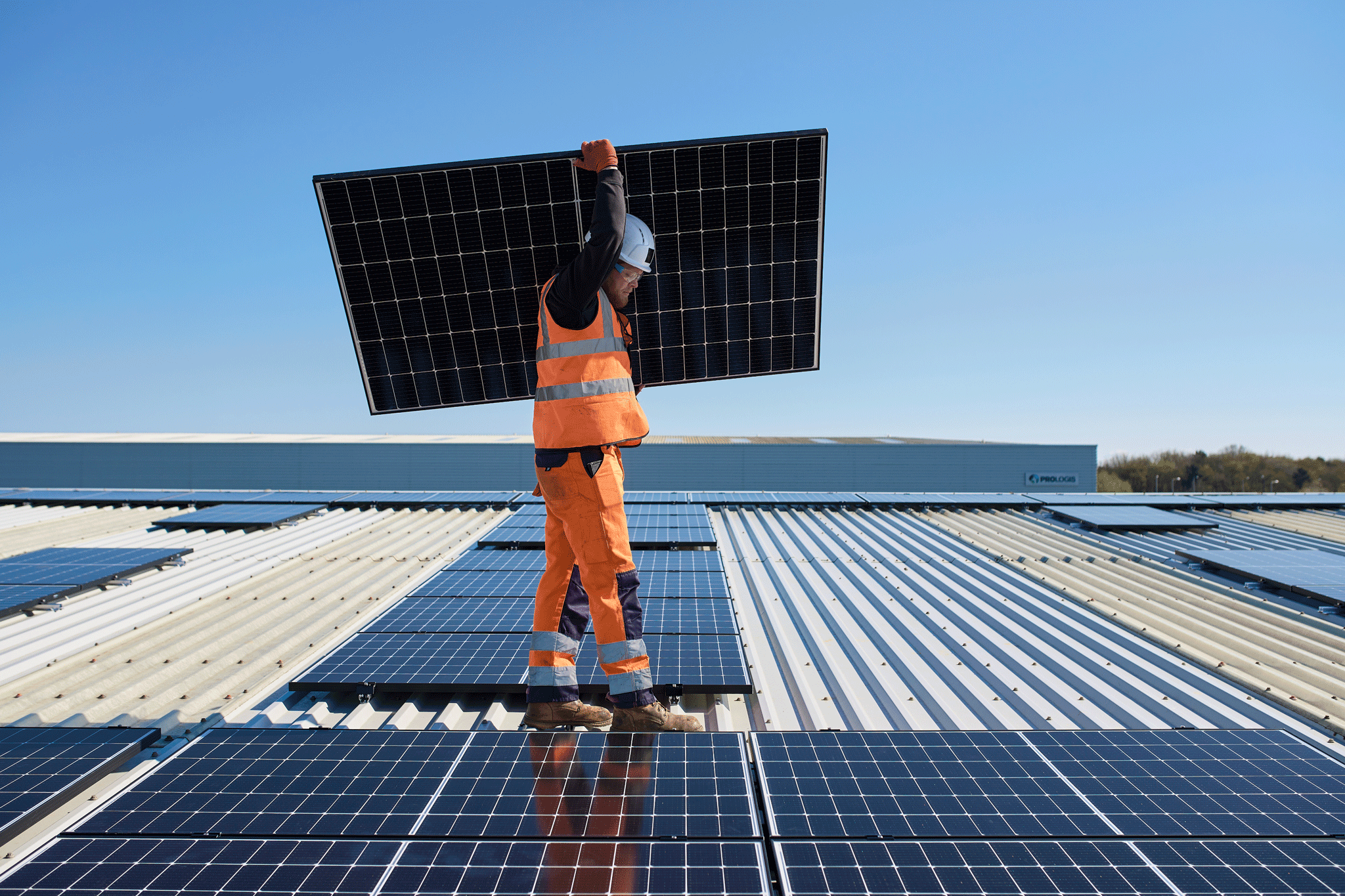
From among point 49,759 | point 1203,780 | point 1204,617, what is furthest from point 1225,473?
point 49,759

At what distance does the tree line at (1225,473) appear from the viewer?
68.1 meters

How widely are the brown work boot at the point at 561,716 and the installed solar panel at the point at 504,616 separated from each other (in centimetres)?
159

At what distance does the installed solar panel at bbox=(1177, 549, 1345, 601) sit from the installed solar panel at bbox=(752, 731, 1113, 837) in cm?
748

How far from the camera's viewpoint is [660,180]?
6.51 metres

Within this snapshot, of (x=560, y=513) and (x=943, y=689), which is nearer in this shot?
(x=560, y=513)

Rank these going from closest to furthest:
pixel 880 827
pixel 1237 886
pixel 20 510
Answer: pixel 1237 886, pixel 880 827, pixel 20 510

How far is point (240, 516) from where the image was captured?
14.5 m

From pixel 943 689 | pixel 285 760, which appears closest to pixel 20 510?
pixel 285 760

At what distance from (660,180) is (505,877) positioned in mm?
5977

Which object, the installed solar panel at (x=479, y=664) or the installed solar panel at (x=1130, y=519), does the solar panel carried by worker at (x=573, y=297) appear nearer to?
the installed solar panel at (x=479, y=664)

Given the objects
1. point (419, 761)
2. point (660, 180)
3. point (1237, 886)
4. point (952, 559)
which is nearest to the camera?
point (1237, 886)

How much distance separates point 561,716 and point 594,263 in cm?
358

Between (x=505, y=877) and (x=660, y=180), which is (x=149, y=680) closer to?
(x=505, y=877)

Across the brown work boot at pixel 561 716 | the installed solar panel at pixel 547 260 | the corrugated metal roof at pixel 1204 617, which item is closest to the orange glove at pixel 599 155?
the installed solar panel at pixel 547 260
